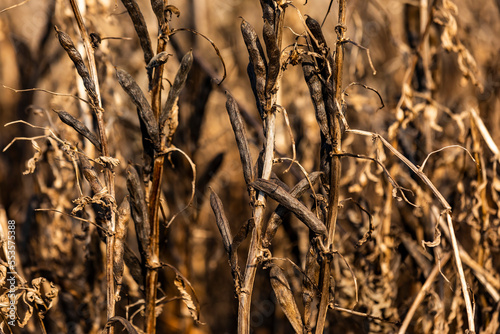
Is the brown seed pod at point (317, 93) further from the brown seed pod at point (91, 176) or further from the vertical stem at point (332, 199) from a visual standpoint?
the brown seed pod at point (91, 176)

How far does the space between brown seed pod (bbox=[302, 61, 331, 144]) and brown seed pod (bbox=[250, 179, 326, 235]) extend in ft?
0.34

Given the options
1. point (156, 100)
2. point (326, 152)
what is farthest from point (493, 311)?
point (156, 100)

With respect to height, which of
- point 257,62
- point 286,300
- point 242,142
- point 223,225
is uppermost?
point 257,62

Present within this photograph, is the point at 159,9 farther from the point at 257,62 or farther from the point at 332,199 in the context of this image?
the point at 332,199

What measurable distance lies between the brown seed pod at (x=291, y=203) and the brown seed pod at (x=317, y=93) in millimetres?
105

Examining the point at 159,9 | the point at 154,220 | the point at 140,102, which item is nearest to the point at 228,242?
the point at 154,220

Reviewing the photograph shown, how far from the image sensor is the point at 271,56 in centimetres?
67

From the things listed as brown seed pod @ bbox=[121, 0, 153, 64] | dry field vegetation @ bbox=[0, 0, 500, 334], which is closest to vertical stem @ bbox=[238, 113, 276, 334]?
dry field vegetation @ bbox=[0, 0, 500, 334]

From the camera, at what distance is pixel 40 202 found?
1.38 meters

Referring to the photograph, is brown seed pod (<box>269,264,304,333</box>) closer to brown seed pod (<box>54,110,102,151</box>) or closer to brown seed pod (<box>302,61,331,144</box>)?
A: brown seed pod (<box>302,61,331,144</box>)

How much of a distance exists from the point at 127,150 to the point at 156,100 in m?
0.97

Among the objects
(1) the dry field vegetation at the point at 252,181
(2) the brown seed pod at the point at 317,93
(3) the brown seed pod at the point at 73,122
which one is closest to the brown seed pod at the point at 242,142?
(1) the dry field vegetation at the point at 252,181

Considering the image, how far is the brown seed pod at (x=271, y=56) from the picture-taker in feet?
2.16

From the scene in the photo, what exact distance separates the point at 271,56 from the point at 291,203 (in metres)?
0.20
